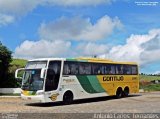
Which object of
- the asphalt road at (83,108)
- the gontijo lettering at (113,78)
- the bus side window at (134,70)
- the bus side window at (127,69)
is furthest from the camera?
the bus side window at (134,70)

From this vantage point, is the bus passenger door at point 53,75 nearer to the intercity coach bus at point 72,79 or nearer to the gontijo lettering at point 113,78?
the intercity coach bus at point 72,79

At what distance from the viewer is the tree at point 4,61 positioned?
4822 centimetres

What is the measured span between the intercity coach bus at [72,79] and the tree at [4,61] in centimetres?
1757

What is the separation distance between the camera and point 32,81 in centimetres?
2698

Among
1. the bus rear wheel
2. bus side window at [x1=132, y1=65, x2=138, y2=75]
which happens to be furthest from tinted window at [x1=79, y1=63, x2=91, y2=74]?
bus side window at [x1=132, y1=65, x2=138, y2=75]

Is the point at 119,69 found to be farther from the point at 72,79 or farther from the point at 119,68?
the point at 72,79

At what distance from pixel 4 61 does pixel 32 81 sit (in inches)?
886

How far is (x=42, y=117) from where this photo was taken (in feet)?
63.5

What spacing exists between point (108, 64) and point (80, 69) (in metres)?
4.00

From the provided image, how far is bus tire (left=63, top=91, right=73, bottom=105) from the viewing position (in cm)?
2841

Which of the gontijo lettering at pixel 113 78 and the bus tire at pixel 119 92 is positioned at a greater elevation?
the gontijo lettering at pixel 113 78

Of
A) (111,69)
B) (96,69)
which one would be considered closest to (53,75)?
(96,69)

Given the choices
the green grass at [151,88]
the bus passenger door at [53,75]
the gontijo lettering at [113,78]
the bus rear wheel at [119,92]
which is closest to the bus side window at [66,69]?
the bus passenger door at [53,75]

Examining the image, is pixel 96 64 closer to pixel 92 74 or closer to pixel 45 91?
pixel 92 74
